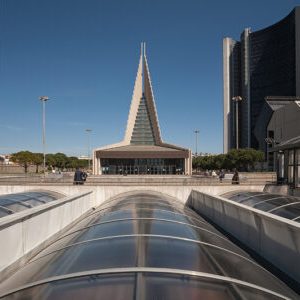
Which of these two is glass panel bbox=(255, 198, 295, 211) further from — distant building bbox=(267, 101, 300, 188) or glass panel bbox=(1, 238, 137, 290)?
distant building bbox=(267, 101, 300, 188)

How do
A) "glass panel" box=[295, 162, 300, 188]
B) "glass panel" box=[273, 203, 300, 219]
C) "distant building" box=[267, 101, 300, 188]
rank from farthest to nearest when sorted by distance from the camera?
"distant building" box=[267, 101, 300, 188] < "glass panel" box=[295, 162, 300, 188] < "glass panel" box=[273, 203, 300, 219]

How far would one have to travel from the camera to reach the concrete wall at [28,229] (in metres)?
6.28

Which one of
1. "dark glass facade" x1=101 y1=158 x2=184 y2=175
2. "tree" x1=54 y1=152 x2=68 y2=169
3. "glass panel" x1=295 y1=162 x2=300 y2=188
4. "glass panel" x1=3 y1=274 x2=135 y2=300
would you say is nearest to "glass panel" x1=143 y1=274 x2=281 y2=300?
"glass panel" x1=3 y1=274 x2=135 y2=300

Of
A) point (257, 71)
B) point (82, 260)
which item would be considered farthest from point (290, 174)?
point (257, 71)

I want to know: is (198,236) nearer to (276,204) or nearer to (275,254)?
(275,254)

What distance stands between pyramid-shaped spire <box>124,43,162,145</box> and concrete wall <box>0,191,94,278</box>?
84.2 m

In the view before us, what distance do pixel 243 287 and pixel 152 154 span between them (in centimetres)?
7066

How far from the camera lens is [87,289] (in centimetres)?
303

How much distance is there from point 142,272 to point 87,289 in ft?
1.71

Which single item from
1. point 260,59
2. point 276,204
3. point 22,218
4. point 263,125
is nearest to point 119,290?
point 22,218

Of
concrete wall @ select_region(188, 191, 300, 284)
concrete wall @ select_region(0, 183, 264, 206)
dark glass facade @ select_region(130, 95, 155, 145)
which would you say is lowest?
concrete wall @ select_region(0, 183, 264, 206)

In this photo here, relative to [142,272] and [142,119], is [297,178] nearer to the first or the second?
[142,272]

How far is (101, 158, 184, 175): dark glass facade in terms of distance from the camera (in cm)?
7606

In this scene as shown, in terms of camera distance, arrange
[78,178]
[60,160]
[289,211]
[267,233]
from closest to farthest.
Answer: [267,233]
[289,211]
[78,178]
[60,160]
